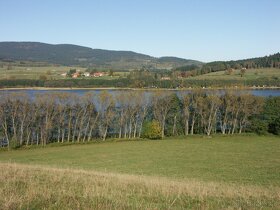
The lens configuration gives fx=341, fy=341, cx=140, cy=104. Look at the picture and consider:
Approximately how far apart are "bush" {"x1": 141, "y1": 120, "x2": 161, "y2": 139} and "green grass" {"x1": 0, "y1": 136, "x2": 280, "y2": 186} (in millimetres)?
11144

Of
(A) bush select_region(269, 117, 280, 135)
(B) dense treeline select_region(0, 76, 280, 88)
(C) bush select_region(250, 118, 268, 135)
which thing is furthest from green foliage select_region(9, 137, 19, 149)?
(B) dense treeline select_region(0, 76, 280, 88)

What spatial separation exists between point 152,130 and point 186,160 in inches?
1152

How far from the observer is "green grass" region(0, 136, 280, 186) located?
31.3 m

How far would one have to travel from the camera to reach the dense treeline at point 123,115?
6819 centimetres

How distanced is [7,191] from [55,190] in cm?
138

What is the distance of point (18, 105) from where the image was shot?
67375 millimetres

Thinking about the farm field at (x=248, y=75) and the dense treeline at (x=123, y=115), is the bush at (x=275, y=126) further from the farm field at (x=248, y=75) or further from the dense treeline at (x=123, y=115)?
the farm field at (x=248, y=75)

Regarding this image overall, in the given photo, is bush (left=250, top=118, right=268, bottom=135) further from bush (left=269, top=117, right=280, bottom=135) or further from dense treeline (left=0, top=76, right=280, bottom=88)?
dense treeline (left=0, top=76, right=280, bottom=88)

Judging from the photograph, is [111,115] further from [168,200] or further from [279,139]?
[168,200]

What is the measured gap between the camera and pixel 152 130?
236 ft

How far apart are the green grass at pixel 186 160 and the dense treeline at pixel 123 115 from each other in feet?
42.5

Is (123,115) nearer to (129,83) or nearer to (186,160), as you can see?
(186,160)

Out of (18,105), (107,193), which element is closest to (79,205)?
(107,193)

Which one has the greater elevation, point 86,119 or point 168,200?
point 168,200
